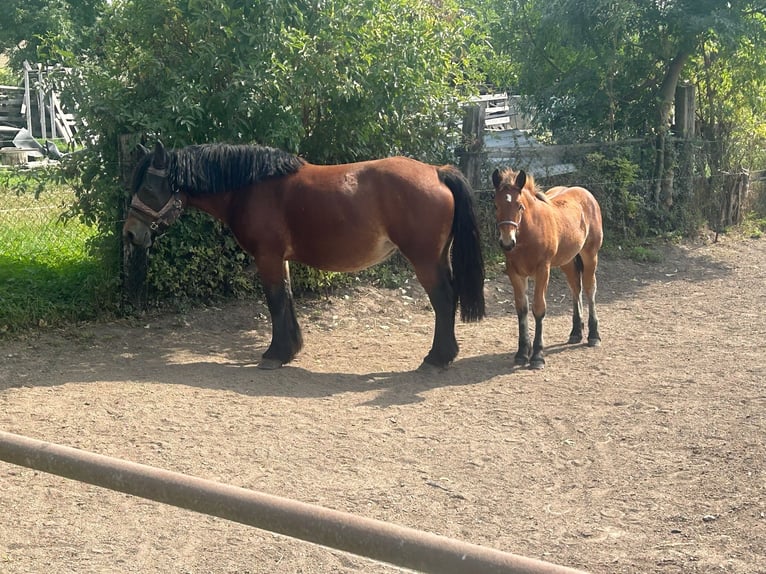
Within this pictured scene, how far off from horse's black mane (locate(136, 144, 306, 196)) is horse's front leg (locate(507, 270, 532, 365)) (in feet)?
Answer: 7.09

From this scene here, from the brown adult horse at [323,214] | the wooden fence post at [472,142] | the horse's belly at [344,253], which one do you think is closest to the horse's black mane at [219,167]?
the brown adult horse at [323,214]

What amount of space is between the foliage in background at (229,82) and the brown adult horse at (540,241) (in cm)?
208

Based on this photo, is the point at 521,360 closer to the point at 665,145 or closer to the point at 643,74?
the point at 665,145

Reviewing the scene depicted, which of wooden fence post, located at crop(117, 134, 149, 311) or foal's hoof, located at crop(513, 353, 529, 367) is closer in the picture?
foal's hoof, located at crop(513, 353, 529, 367)

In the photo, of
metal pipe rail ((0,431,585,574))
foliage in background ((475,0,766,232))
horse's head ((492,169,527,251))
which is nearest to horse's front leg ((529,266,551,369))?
horse's head ((492,169,527,251))

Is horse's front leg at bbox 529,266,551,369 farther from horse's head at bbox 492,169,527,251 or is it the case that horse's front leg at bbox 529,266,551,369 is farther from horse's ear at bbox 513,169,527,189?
horse's ear at bbox 513,169,527,189

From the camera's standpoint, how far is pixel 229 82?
802cm

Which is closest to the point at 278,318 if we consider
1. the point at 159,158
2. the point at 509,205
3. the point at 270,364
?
the point at 270,364

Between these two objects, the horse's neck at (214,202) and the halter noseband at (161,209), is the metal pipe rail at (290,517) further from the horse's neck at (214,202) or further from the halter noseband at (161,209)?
the horse's neck at (214,202)

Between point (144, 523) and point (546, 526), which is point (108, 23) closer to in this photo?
point (144, 523)

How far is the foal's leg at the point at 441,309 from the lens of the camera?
688 cm

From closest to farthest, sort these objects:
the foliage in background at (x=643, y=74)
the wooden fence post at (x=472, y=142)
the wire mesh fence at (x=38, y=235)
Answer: the wire mesh fence at (x=38, y=235), the wooden fence post at (x=472, y=142), the foliage in background at (x=643, y=74)

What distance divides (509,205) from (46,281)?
14.7ft

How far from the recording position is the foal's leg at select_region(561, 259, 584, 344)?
7.77 metres
